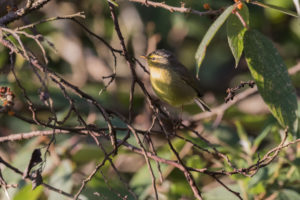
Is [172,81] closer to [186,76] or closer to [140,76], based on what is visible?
[186,76]

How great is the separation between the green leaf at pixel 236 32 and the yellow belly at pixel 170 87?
1278 millimetres

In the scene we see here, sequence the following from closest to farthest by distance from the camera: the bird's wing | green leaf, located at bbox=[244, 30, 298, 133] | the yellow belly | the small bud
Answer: the small bud < green leaf, located at bbox=[244, 30, 298, 133] < the yellow belly < the bird's wing

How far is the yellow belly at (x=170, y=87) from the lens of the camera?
331 cm

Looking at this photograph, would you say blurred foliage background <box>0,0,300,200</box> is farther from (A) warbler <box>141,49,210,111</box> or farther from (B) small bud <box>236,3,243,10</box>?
(B) small bud <box>236,3,243,10</box>

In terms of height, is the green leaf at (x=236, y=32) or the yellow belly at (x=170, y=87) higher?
the green leaf at (x=236, y=32)

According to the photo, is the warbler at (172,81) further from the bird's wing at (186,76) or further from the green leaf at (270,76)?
the green leaf at (270,76)

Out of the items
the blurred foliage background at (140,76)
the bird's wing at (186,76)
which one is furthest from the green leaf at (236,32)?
the bird's wing at (186,76)

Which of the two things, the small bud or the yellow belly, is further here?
the yellow belly

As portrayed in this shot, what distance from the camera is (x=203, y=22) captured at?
5086 millimetres

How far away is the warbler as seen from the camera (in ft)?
11.0

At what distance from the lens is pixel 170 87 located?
3.40 metres

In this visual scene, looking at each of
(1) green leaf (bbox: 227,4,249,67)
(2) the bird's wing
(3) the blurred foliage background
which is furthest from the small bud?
(2) the bird's wing

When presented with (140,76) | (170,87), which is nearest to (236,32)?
(170,87)

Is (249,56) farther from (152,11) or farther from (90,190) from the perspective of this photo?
(152,11)
